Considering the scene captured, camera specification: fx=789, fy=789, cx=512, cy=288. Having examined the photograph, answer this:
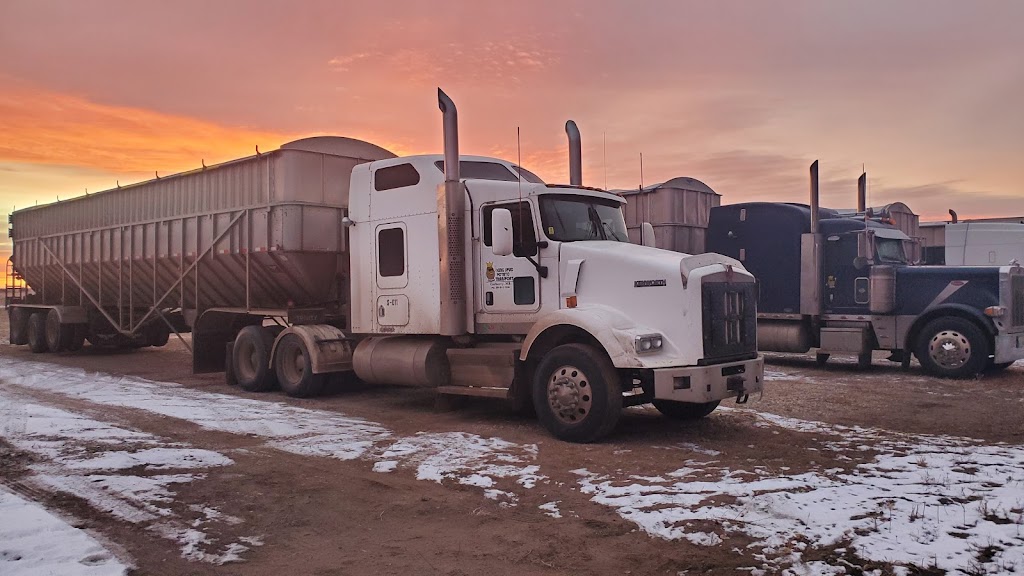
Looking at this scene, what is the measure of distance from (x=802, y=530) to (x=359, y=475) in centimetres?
398

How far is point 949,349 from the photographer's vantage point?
1397cm

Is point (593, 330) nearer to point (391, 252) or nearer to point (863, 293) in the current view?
point (391, 252)

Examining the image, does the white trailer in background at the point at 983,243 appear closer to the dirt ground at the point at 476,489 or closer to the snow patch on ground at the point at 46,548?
the dirt ground at the point at 476,489

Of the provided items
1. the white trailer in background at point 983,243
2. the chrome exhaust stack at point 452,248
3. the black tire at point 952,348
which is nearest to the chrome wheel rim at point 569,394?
the chrome exhaust stack at point 452,248

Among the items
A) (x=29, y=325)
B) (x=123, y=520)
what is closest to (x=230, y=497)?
(x=123, y=520)

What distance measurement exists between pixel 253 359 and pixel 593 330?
740cm

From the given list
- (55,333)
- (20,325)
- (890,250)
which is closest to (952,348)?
(890,250)

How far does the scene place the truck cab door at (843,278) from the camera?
15102 mm

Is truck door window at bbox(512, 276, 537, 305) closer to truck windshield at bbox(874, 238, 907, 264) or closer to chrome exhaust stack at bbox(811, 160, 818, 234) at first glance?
chrome exhaust stack at bbox(811, 160, 818, 234)

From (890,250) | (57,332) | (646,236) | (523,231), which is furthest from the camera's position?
(57,332)

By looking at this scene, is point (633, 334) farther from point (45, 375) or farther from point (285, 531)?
point (45, 375)

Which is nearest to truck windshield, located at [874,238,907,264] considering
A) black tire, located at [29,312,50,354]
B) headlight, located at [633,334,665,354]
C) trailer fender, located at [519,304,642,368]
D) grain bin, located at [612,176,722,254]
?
grain bin, located at [612,176,722,254]

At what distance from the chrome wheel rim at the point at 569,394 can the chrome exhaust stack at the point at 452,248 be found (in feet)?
6.01

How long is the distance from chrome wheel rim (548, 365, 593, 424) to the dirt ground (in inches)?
14.6
